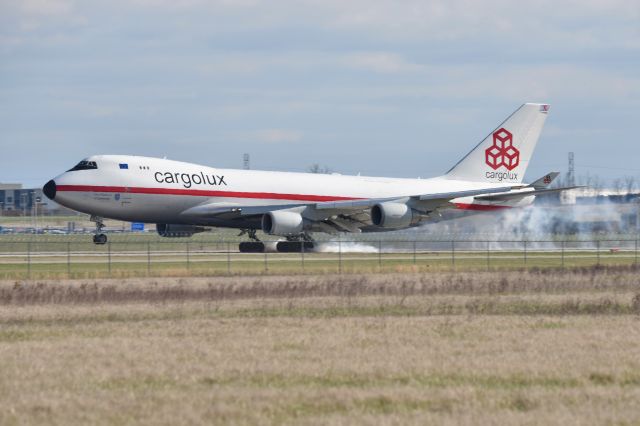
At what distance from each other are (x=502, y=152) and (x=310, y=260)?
2134 cm

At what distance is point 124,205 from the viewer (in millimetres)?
56188

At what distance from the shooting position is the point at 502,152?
69.6 meters

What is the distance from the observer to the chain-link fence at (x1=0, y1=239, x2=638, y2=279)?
44.9m

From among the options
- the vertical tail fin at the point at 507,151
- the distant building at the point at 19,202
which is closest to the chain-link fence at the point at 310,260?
the vertical tail fin at the point at 507,151

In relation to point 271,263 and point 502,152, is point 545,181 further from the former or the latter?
point 271,263

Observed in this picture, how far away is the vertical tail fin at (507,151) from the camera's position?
2724 inches

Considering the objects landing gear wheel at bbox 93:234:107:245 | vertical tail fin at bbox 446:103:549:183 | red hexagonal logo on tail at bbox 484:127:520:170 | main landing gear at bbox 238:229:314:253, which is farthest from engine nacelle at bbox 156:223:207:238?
red hexagonal logo on tail at bbox 484:127:520:170

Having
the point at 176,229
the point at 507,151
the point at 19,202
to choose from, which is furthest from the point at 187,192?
the point at 19,202

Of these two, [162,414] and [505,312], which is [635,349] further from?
[162,414]

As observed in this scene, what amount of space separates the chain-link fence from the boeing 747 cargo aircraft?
1.64 metres

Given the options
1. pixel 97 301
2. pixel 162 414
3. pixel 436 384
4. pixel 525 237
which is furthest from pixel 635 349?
pixel 525 237

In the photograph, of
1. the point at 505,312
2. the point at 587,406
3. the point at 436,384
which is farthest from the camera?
the point at 505,312

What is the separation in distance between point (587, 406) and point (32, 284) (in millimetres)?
25897

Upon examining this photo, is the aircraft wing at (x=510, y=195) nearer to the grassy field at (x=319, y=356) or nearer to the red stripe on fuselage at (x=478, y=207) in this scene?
the red stripe on fuselage at (x=478, y=207)
